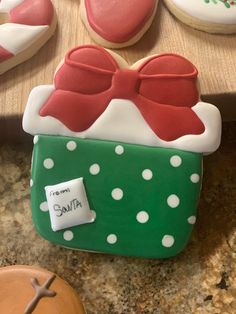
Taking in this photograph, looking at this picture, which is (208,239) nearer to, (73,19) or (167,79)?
(167,79)

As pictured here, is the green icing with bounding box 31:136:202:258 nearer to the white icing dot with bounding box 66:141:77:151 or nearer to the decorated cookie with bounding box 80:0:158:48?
the white icing dot with bounding box 66:141:77:151

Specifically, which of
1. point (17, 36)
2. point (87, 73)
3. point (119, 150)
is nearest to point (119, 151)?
point (119, 150)

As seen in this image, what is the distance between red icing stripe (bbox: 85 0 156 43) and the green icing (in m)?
0.15

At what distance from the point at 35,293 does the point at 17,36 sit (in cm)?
33

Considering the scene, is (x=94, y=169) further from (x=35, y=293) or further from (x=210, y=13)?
(x=210, y=13)

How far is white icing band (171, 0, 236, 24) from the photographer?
2.20 ft

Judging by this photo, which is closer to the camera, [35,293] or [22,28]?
[35,293]

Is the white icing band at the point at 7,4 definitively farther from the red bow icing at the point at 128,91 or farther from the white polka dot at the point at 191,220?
the white polka dot at the point at 191,220

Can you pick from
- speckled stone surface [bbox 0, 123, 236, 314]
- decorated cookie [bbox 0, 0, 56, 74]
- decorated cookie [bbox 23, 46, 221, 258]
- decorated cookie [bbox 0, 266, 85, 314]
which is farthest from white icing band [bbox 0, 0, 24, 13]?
decorated cookie [bbox 0, 266, 85, 314]

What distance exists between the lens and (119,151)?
2.00 feet

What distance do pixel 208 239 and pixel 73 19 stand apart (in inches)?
13.9

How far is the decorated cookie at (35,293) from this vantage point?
0.55 m

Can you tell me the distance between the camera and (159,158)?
1.99 feet

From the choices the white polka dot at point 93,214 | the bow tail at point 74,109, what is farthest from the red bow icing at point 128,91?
the white polka dot at point 93,214
